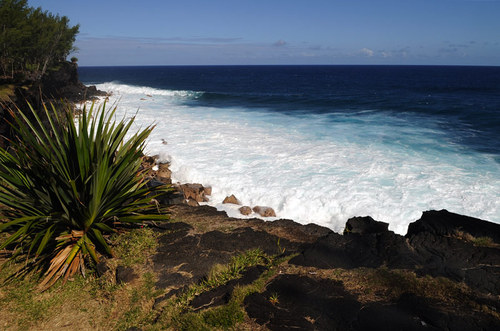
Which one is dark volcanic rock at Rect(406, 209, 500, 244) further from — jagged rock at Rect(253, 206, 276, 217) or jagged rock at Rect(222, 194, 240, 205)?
jagged rock at Rect(222, 194, 240, 205)

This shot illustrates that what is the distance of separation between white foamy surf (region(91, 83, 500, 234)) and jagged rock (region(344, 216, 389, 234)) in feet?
9.41

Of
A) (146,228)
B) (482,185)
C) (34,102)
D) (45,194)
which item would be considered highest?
(34,102)

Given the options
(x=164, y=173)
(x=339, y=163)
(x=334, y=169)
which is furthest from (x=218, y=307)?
(x=339, y=163)

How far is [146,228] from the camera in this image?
5.80m

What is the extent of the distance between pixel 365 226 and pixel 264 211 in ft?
12.8

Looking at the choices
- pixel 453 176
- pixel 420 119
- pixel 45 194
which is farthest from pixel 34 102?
pixel 420 119

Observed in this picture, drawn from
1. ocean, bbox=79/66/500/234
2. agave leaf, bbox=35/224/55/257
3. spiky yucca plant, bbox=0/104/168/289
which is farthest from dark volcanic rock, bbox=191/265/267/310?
ocean, bbox=79/66/500/234

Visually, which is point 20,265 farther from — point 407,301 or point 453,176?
point 453,176

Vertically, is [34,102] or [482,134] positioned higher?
[34,102]

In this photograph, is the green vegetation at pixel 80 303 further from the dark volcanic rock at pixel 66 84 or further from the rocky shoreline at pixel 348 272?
the dark volcanic rock at pixel 66 84

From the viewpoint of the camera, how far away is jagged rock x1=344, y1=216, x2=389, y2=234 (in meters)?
5.94

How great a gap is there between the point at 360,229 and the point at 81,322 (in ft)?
14.7

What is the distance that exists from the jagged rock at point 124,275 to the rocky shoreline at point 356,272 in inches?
12.5

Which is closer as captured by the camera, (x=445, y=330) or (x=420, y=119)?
(x=445, y=330)
